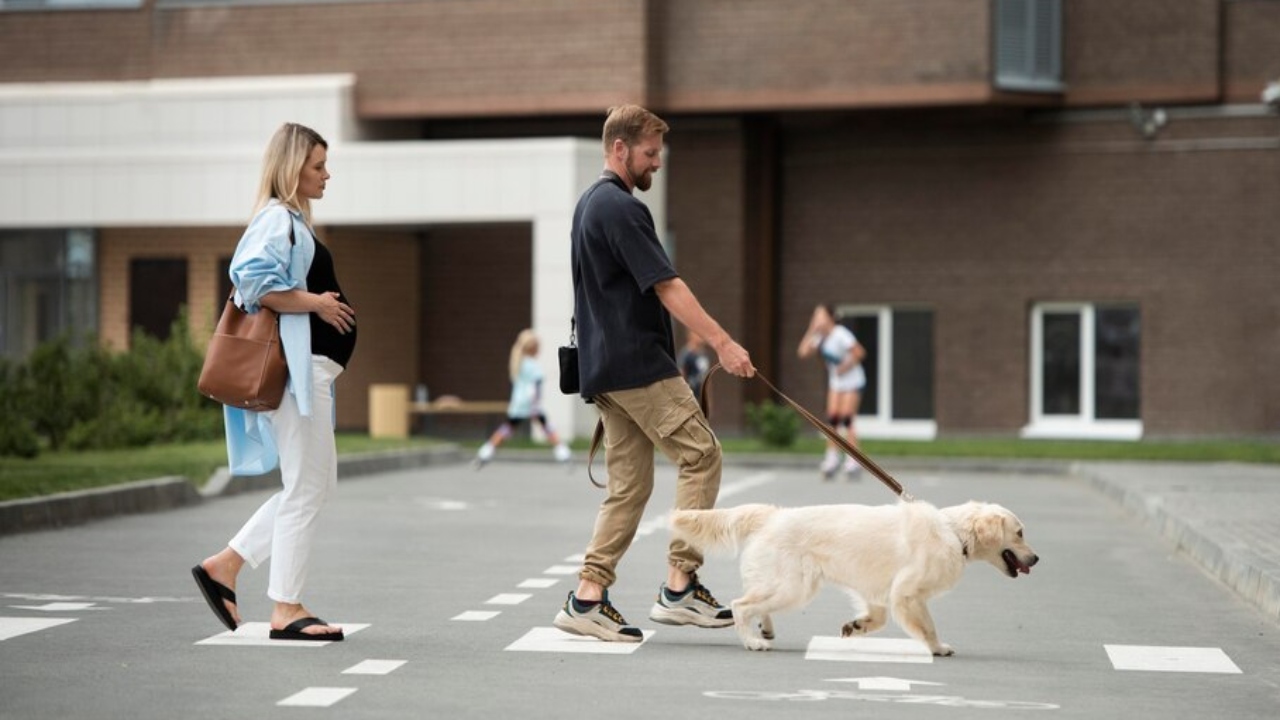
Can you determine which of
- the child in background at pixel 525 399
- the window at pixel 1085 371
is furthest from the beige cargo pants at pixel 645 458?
the window at pixel 1085 371

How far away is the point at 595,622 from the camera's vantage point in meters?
9.78

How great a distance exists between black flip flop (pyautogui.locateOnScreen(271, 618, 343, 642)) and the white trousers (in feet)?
0.35

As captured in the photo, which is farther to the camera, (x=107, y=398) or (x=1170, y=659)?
(x=107, y=398)

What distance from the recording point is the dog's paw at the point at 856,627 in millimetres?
9859

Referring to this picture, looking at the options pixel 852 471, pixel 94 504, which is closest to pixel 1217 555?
pixel 94 504

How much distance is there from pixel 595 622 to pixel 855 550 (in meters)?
1.16

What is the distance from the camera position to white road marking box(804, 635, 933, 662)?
9484mm

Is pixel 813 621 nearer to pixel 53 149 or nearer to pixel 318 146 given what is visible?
pixel 318 146

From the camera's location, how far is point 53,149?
39375 millimetres

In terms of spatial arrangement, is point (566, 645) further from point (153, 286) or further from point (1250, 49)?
point (153, 286)

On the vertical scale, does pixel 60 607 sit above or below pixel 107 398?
below

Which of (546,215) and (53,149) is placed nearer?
(546,215)

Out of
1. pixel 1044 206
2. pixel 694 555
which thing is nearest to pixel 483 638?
pixel 694 555

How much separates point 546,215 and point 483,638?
2571cm
